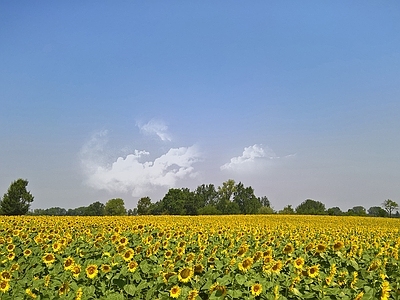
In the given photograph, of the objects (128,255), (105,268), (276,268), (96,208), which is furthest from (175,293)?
(96,208)

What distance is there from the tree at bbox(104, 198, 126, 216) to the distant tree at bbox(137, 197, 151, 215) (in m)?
10.7

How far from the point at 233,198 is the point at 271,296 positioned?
293 ft

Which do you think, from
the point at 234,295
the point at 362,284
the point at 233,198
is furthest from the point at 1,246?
the point at 233,198

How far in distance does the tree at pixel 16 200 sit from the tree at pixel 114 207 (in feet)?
95.7

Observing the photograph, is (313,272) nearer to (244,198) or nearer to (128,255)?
(128,255)

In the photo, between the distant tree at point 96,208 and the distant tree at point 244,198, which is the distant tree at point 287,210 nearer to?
the distant tree at point 244,198

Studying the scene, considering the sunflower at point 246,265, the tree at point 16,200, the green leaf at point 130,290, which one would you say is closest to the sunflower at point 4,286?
the green leaf at point 130,290

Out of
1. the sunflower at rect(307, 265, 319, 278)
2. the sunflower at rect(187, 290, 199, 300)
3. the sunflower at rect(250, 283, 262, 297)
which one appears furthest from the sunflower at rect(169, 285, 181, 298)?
the sunflower at rect(307, 265, 319, 278)

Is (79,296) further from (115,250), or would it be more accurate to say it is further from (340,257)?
(340,257)

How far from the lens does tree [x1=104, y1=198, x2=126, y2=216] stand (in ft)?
266

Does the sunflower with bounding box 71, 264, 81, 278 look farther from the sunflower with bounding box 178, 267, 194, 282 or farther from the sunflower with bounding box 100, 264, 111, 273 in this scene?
the sunflower with bounding box 178, 267, 194, 282

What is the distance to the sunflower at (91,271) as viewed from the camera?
5035 millimetres

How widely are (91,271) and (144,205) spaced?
6775 centimetres

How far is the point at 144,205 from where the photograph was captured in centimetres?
7162
